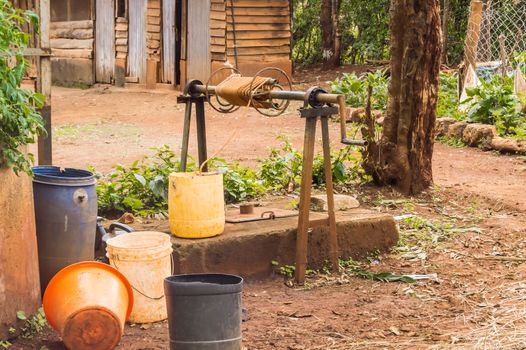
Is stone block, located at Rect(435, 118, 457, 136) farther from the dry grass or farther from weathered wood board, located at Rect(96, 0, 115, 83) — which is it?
weathered wood board, located at Rect(96, 0, 115, 83)

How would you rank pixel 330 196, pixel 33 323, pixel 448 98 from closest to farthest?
1. pixel 33 323
2. pixel 330 196
3. pixel 448 98

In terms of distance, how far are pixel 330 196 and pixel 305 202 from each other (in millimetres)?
203

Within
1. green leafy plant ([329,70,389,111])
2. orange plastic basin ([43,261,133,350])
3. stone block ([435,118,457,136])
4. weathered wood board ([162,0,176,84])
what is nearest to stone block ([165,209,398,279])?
orange plastic basin ([43,261,133,350])

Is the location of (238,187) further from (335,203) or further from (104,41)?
(104,41)

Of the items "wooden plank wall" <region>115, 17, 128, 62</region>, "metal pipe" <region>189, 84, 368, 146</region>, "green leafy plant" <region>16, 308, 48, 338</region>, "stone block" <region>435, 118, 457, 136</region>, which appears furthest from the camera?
"wooden plank wall" <region>115, 17, 128, 62</region>

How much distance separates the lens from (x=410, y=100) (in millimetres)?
7668

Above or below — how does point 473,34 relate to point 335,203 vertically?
above

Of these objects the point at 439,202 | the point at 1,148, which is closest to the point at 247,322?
the point at 1,148

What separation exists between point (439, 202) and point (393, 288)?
2.45 m

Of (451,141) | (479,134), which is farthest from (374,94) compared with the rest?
(479,134)

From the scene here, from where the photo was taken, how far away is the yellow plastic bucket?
5.27 meters

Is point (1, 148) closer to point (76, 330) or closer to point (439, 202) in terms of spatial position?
point (76, 330)

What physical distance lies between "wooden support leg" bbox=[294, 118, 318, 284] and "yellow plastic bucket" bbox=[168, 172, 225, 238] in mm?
553

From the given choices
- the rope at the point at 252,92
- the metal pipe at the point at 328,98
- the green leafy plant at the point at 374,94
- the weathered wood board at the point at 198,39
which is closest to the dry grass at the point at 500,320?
the metal pipe at the point at 328,98
